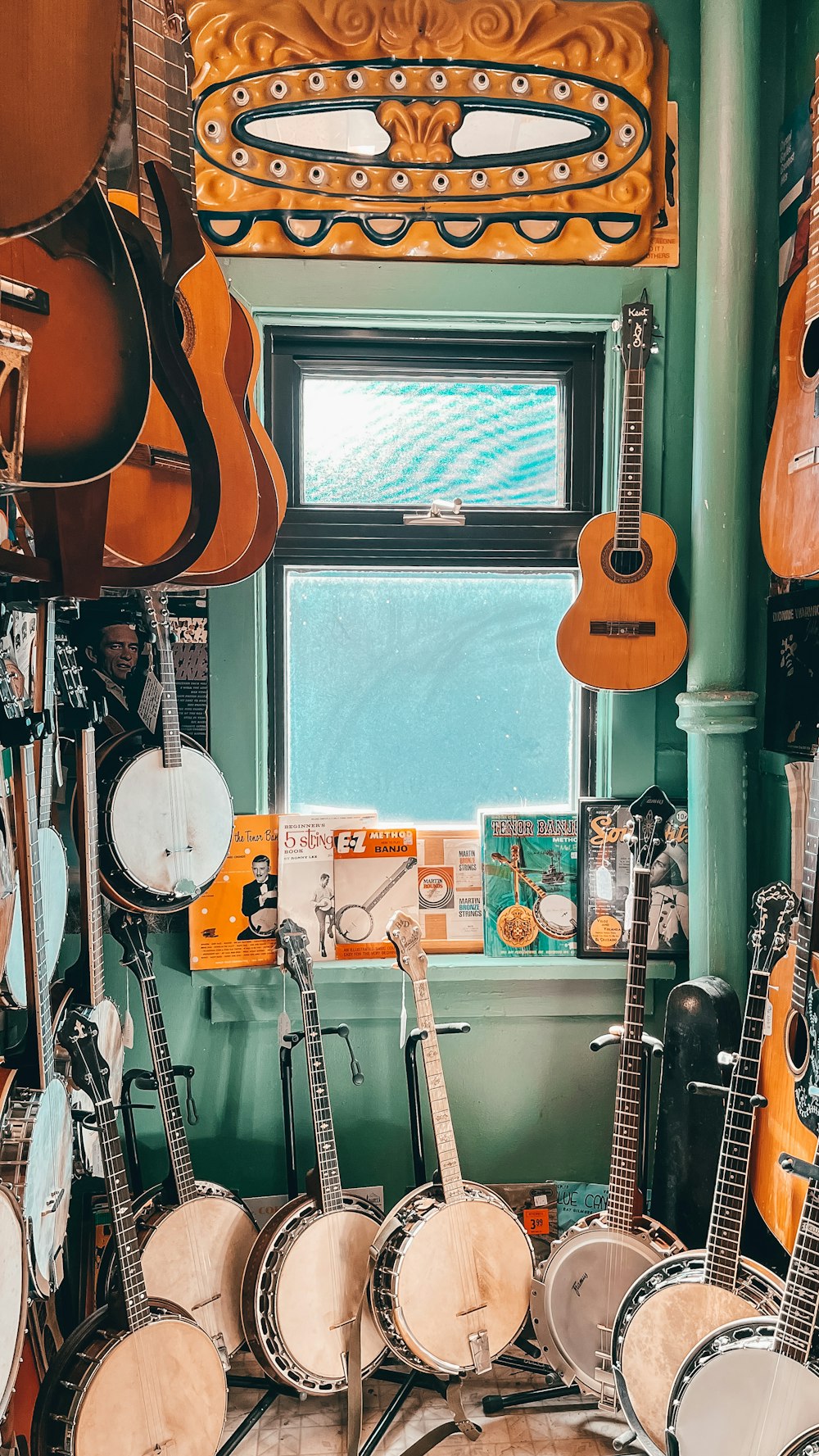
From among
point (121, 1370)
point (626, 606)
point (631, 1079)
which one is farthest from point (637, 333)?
point (121, 1370)

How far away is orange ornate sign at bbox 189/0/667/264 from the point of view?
7.47 ft

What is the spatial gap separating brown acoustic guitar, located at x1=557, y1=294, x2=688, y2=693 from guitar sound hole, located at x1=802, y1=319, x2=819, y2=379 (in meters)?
0.53

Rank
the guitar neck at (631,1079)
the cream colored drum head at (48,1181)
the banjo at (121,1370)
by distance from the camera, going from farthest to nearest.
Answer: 1. the guitar neck at (631,1079)
2. the banjo at (121,1370)
3. the cream colored drum head at (48,1181)

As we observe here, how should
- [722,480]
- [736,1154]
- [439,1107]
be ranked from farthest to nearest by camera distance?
[722,480], [439,1107], [736,1154]

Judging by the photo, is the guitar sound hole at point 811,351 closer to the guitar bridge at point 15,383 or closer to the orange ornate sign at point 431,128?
the orange ornate sign at point 431,128

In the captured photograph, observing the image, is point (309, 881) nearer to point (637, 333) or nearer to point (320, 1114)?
point (320, 1114)

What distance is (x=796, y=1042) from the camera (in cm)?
179

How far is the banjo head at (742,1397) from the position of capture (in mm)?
1613

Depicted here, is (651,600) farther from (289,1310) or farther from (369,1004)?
(289,1310)

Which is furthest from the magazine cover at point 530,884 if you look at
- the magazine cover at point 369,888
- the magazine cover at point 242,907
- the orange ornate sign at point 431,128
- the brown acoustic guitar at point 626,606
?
the orange ornate sign at point 431,128

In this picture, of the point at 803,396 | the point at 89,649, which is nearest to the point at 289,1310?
the point at 89,649

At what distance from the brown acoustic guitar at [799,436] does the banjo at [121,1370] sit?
1660mm

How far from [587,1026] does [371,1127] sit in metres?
0.63

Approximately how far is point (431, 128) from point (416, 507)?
91cm
